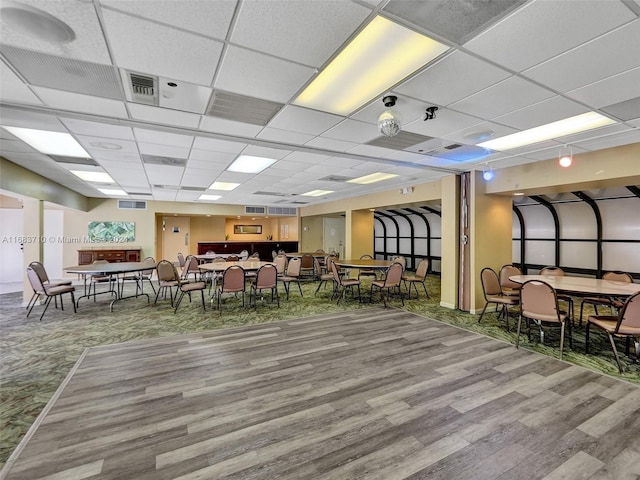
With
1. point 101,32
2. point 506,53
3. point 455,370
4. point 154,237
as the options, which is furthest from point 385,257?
point 101,32

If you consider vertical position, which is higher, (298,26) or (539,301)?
(298,26)

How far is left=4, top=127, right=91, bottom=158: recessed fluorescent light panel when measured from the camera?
3861 millimetres

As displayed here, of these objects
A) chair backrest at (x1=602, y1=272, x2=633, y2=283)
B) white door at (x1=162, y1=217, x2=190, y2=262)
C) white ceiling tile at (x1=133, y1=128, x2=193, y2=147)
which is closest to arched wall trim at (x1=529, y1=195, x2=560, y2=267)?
chair backrest at (x1=602, y1=272, x2=633, y2=283)

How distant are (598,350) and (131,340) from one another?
6.63 m

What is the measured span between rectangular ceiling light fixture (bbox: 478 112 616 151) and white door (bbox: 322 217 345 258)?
34.2 ft

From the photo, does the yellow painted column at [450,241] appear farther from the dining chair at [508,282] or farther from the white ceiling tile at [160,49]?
the white ceiling tile at [160,49]

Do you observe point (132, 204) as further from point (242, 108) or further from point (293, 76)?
point (293, 76)

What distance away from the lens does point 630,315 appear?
11.0 ft

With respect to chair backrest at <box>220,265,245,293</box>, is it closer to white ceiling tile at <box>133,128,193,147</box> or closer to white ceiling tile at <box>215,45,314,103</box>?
white ceiling tile at <box>133,128,193,147</box>

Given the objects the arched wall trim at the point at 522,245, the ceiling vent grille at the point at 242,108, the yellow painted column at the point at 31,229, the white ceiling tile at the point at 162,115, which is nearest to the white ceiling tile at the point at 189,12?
the ceiling vent grille at the point at 242,108

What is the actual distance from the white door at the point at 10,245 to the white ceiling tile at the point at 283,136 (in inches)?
421

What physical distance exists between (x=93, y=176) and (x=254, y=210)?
6459 millimetres

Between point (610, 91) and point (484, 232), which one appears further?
point (484, 232)

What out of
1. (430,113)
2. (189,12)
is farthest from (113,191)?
(430,113)
